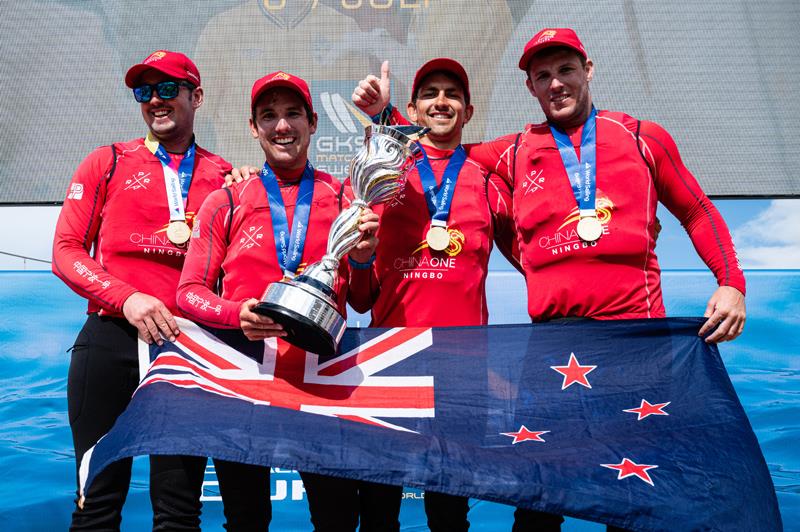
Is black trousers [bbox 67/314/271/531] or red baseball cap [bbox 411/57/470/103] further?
red baseball cap [bbox 411/57/470/103]

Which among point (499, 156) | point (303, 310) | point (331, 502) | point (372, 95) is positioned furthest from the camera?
point (499, 156)

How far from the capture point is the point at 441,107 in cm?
216

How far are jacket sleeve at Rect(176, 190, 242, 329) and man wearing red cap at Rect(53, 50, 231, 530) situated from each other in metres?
0.12

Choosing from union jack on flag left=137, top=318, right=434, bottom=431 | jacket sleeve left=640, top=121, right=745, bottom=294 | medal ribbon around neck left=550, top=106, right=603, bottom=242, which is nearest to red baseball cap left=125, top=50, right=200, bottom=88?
union jack on flag left=137, top=318, right=434, bottom=431

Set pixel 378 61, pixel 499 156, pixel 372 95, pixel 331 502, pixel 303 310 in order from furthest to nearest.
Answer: pixel 378 61
pixel 499 156
pixel 372 95
pixel 331 502
pixel 303 310

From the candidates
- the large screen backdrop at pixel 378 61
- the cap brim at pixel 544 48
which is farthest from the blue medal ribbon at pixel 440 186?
the large screen backdrop at pixel 378 61

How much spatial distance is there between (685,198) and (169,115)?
1625mm

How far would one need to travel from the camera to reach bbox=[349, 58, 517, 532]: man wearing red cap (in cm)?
203

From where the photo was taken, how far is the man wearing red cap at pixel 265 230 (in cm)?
180

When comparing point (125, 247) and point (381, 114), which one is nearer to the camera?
point (125, 247)

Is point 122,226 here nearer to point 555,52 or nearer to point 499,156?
point 499,156

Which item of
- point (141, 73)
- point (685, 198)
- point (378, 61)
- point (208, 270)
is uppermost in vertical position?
point (378, 61)

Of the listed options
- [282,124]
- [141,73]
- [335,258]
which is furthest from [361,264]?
[141,73]

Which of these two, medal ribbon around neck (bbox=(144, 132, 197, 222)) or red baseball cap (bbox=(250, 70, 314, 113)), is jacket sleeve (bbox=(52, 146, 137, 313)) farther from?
red baseball cap (bbox=(250, 70, 314, 113))
